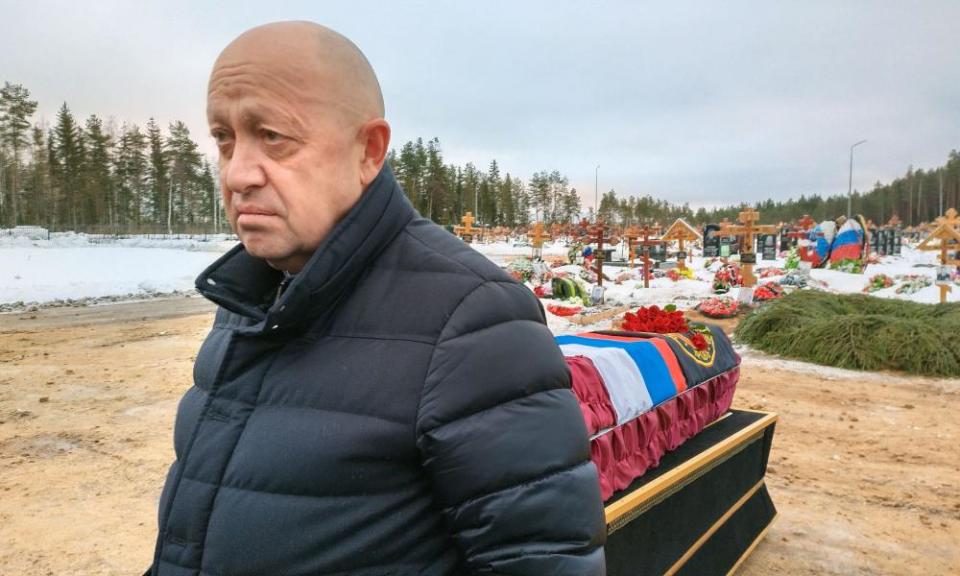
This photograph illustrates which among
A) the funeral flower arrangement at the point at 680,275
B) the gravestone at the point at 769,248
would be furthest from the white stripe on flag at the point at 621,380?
the gravestone at the point at 769,248

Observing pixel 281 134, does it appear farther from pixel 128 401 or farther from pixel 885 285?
pixel 885 285

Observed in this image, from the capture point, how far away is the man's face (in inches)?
43.4

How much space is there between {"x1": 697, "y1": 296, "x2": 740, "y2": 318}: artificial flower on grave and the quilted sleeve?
1349 cm

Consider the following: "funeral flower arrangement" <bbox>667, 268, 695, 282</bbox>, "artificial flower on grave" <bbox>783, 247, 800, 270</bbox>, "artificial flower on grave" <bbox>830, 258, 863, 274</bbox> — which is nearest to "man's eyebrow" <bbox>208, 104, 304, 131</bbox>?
"funeral flower arrangement" <bbox>667, 268, 695, 282</bbox>

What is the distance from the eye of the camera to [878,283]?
17203mm

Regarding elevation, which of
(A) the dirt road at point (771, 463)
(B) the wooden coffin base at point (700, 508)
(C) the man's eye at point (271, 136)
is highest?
(C) the man's eye at point (271, 136)

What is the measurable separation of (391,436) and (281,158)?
55 centimetres

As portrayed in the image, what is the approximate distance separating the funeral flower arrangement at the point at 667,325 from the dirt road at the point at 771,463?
1379 mm

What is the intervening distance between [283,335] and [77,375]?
8910 millimetres

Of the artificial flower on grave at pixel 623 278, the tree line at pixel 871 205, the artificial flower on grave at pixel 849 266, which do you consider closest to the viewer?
the artificial flower on grave at pixel 623 278

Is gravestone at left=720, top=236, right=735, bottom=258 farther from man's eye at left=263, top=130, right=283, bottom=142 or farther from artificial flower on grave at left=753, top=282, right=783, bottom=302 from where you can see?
man's eye at left=263, top=130, right=283, bottom=142

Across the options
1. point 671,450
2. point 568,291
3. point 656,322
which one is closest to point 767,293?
point 568,291

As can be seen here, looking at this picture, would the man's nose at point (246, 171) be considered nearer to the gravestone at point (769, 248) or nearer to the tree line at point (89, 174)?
the gravestone at point (769, 248)

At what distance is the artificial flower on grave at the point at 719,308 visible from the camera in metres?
13.5
